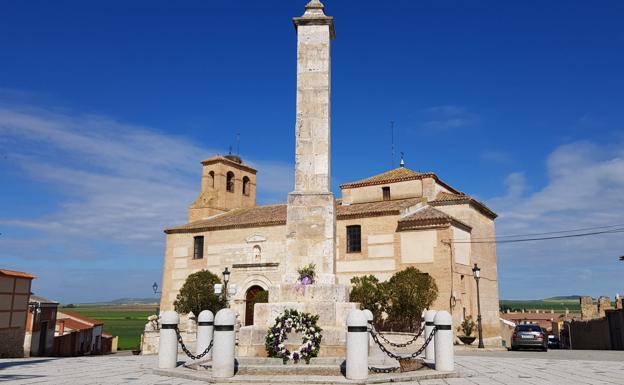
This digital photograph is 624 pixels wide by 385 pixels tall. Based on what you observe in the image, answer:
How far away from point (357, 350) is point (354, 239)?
2054 centimetres

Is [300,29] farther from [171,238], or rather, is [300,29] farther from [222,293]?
[171,238]

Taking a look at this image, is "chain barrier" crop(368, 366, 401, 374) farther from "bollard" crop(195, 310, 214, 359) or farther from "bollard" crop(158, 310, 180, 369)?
"bollard" crop(158, 310, 180, 369)

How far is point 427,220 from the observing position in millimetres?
26656

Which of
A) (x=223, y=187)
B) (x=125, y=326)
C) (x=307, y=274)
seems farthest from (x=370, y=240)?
(x=125, y=326)

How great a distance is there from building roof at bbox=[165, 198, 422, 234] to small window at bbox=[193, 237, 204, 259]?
2.37 ft

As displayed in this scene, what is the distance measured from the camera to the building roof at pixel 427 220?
2608 centimetres

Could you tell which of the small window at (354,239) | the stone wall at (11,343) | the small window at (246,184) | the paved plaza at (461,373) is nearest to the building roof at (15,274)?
the stone wall at (11,343)

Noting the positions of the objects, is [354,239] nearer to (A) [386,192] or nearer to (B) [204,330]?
(A) [386,192]

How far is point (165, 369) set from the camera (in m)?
10.6

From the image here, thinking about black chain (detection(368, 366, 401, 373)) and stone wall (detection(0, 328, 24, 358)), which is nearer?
black chain (detection(368, 366, 401, 373))

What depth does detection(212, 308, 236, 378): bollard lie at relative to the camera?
30.1 ft

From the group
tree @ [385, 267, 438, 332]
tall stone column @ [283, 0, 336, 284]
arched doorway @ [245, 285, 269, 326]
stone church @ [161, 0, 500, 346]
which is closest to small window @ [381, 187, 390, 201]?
stone church @ [161, 0, 500, 346]

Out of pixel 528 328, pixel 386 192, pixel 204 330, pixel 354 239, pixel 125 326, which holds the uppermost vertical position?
pixel 386 192

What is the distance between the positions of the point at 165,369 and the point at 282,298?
2872mm
